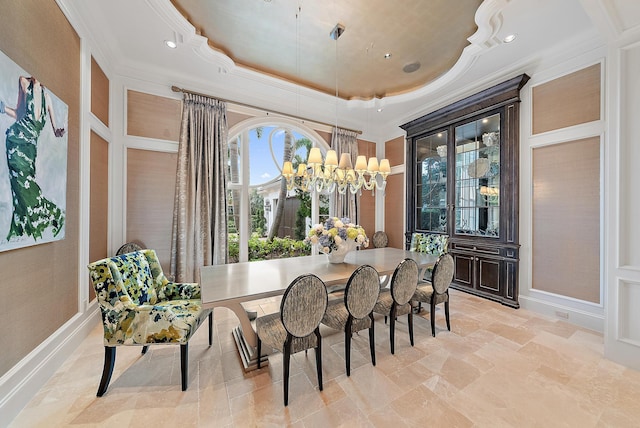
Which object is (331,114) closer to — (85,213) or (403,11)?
(403,11)

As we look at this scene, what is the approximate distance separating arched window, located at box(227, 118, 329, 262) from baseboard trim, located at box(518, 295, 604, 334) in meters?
3.61

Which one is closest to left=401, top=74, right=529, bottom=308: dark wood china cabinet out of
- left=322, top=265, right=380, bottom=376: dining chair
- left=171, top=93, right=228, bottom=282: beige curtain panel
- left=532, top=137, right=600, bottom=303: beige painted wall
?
left=532, top=137, right=600, bottom=303: beige painted wall

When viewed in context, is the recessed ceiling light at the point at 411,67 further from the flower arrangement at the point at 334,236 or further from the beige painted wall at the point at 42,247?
the beige painted wall at the point at 42,247

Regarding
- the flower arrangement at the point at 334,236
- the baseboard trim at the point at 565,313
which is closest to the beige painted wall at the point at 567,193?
the baseboard trim at the point at 565,313

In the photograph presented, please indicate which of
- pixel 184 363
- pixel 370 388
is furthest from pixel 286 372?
pixel 184 363

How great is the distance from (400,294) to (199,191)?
10.4 feet

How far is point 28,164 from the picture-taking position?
1.70m

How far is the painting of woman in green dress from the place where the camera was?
1.56 m

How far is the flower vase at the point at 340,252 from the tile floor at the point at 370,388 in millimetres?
818

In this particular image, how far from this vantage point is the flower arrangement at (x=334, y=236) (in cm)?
262

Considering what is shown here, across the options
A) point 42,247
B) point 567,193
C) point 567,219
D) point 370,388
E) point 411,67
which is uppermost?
point 411,67

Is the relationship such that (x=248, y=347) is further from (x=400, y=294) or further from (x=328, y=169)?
(x=328, y=169)

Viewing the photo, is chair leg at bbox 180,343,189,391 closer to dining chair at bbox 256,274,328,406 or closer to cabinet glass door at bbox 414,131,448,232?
dining chair at bbox 256,274,328,406

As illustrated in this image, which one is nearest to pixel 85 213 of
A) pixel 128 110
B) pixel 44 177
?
pixel 44 177
